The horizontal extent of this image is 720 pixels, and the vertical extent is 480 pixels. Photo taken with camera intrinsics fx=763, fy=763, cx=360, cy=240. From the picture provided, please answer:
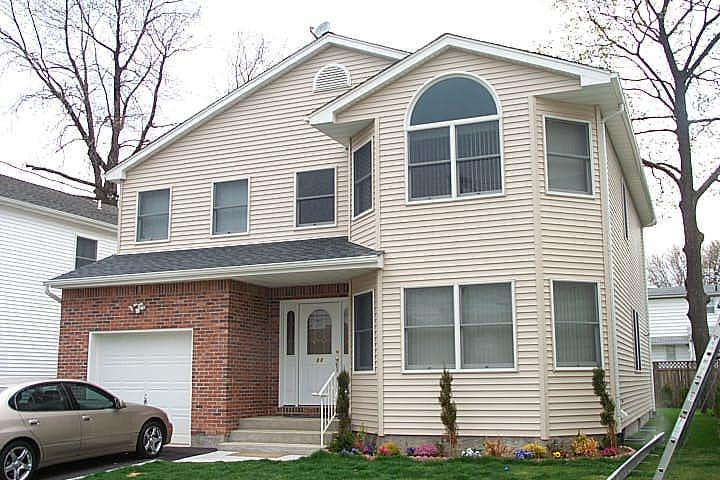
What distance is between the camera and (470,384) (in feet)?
39.3

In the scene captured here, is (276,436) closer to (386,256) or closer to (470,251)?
(386,256)

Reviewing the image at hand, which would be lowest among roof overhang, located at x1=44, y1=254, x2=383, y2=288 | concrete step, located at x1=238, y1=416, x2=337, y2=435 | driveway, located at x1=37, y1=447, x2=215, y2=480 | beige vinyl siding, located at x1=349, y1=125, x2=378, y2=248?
driveway, located at x1=37, y1=447, x2=215, y2=480

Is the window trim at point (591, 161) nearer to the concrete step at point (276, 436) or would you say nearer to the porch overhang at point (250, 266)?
the porch overhang at point (250, 266)

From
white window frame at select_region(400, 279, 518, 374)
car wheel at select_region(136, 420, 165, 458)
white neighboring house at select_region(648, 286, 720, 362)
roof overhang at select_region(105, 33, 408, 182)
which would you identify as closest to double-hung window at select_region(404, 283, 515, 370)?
white window frame at select_region(400, 279, 518, 374)

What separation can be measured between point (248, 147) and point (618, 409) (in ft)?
29.9

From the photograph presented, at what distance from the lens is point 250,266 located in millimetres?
13766

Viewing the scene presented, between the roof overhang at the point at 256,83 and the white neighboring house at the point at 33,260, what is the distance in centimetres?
448

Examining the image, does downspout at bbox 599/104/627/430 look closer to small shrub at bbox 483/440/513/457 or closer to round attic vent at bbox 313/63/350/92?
small shrub at bbox 483/440/513/457

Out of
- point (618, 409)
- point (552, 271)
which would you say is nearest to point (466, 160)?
point (552, 271)

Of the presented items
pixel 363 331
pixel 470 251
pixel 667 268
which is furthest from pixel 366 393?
pixel 667 268

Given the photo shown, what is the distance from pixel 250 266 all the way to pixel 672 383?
59.3 feet

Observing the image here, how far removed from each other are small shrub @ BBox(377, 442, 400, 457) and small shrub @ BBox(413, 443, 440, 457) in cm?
30

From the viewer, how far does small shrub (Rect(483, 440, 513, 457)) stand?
11.5m

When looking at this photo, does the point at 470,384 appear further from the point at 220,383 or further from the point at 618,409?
the point at 220,383
